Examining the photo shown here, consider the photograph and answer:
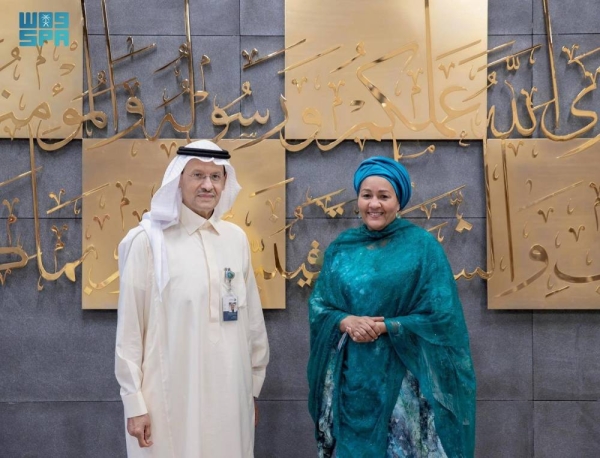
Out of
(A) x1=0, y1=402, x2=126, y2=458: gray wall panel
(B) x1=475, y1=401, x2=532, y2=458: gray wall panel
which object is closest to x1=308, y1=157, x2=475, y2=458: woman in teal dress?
(B) x1=475, y1=401, x2=532, y2=458: gray wall panel

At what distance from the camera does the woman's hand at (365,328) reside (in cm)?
209

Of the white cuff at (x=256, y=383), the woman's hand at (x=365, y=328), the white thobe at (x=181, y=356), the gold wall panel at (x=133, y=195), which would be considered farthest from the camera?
the gold wall panel at (x=133, y=195)

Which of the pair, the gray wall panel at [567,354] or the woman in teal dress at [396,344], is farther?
the gray wall panel at [567,354]

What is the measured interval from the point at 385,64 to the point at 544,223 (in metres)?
0.90

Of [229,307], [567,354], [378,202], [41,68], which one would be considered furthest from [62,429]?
[567,354]

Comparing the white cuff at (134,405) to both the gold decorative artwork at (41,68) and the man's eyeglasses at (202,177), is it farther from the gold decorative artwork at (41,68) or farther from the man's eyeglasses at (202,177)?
the gold decorative artwork at (41,68)

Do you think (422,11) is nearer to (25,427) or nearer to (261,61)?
(261,61)

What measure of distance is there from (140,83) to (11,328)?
1.12 meters

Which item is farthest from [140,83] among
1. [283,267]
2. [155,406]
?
[155,406]

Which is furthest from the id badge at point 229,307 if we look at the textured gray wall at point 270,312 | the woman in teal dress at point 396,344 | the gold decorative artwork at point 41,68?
the gold decorative artwork at point 41,68

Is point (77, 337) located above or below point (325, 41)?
below

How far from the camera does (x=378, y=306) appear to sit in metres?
2.15

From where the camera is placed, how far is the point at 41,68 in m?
2.87

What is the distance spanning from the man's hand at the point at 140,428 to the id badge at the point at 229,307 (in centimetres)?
39
